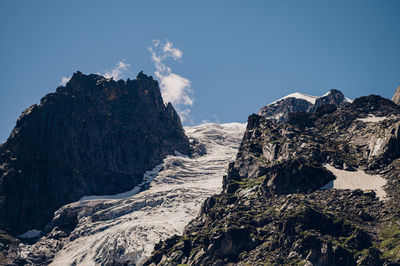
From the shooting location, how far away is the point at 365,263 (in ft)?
650

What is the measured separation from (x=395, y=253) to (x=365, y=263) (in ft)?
34.0

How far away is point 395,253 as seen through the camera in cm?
19962
